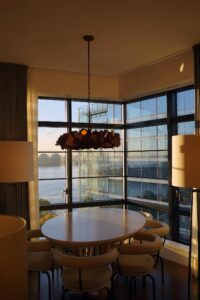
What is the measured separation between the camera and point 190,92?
185 inches

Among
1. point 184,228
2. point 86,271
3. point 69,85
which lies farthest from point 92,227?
point 69,85

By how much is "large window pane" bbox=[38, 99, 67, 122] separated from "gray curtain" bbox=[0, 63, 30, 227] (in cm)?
52

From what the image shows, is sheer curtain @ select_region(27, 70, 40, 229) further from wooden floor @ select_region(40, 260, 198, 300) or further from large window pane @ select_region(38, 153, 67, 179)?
wooden floor @ select_region(40, 260, 198, 300)

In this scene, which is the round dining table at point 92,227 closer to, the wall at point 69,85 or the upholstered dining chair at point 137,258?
the upholstered dining chair at point 137,258

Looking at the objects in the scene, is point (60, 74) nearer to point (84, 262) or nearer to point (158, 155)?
point (158, 155)

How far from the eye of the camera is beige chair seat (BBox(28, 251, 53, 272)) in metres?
3.25

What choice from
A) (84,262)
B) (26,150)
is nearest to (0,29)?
(26,150)

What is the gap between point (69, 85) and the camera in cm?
526

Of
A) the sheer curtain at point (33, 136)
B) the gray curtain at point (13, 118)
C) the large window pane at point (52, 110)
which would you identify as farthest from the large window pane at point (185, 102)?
the gray curtain at point (13, 118)

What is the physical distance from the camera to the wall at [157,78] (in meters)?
4.38

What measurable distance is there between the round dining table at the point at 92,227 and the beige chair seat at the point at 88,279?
1.08ft

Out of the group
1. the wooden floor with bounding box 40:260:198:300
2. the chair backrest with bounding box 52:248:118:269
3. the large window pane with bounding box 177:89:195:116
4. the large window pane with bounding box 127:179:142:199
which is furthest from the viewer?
the large window pane with bounding box 127:179:142:199

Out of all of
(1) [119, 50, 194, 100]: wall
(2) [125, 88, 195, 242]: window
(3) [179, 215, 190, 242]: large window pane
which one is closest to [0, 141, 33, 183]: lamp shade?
(2) [125, 88, 195, 242]: window

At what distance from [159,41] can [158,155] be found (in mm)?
2005
